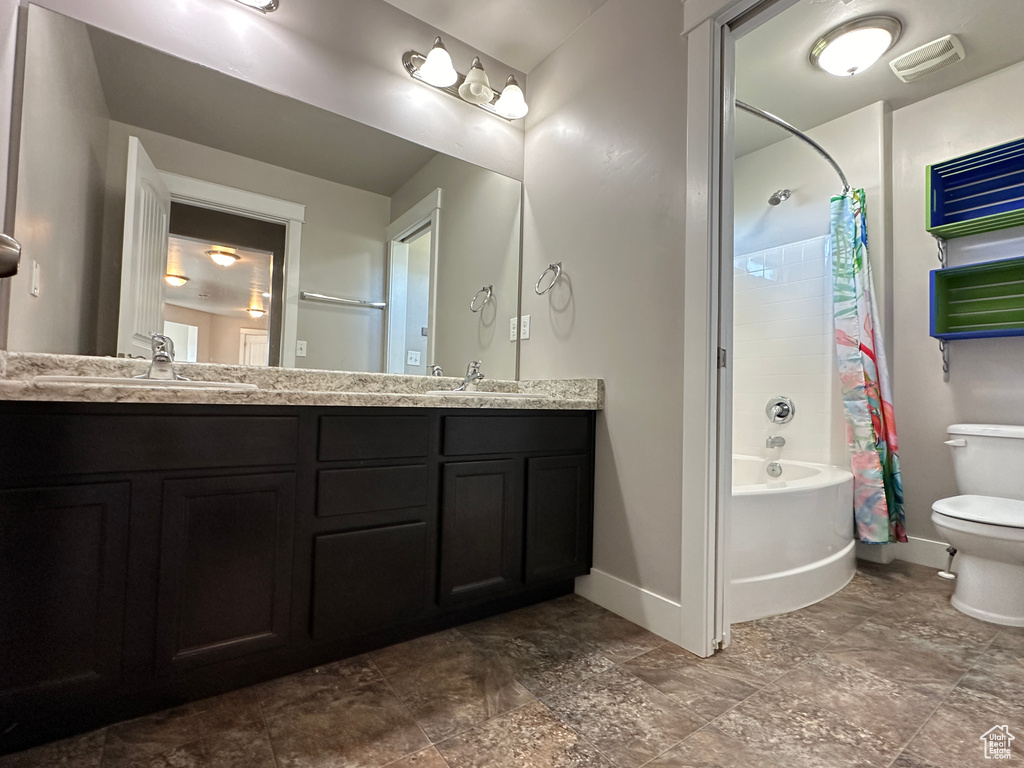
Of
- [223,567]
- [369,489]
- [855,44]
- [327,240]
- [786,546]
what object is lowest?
[786,546]

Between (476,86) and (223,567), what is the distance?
2082 millimetres

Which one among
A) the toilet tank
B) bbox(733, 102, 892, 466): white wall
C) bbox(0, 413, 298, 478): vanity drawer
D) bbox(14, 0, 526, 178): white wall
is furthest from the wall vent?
bbox(0, 413, 298, 478): vanity drawer

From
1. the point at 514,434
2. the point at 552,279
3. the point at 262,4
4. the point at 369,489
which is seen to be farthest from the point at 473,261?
the point at 369,489

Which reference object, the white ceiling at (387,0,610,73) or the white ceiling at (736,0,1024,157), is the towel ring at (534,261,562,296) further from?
the white ceiling at (736,0,1024,157)

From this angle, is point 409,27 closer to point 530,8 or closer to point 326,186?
point 530,8

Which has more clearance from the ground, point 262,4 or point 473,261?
point 262,4

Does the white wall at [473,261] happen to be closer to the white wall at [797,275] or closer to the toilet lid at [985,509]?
the white wall at [797,275]

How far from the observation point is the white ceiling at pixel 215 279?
66.0 inches

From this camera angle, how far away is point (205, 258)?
1.74 m

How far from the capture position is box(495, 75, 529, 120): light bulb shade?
90.3 inches

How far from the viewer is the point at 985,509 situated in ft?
6.85

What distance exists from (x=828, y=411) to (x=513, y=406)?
1.97 metres

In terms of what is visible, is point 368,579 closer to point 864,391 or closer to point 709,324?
point 709,324

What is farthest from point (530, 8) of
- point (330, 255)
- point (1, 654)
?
point (1, 654)
